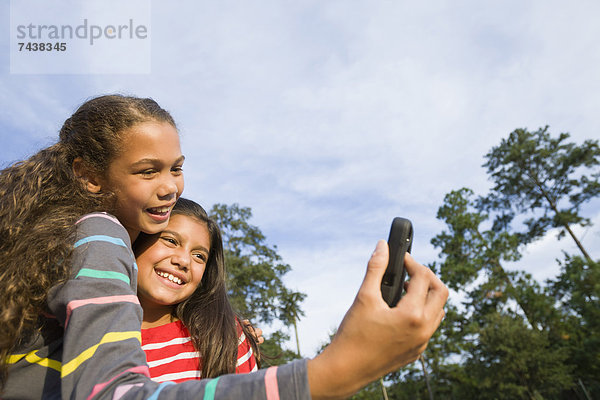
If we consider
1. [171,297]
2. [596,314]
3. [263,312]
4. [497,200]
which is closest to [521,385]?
[596,314]

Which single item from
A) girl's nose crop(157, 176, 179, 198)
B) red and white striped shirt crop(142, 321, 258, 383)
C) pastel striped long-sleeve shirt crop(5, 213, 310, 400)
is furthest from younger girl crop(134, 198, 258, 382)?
pastel striped long-sleeve shirt crop(5, 213, 310, 400)

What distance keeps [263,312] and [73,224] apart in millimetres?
21181

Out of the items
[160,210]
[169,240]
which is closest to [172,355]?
[169,240]

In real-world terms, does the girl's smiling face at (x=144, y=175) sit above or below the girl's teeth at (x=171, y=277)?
above

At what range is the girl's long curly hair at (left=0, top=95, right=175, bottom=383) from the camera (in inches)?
49.3

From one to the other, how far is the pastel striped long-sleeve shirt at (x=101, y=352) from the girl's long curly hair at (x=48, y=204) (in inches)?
2.4

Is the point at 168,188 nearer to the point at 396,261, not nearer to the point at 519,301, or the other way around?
the point at 396,261

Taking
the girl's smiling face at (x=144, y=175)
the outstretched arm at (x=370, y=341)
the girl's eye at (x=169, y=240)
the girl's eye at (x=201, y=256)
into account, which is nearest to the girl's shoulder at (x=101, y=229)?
the girl's smiling face at (x=144, y=175)

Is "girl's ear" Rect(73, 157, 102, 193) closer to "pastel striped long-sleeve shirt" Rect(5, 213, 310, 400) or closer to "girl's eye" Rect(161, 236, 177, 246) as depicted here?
"pastel striped long-sleeve shirt" Rect(5, 213, 310, 400)

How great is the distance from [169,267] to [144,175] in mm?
968

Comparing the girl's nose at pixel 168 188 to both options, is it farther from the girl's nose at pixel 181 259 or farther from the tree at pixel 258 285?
the tree at pixel 258 285

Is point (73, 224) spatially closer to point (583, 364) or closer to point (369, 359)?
point (369, 359)

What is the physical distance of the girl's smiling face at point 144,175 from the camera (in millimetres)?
1923

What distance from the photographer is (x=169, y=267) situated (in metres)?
2.72
